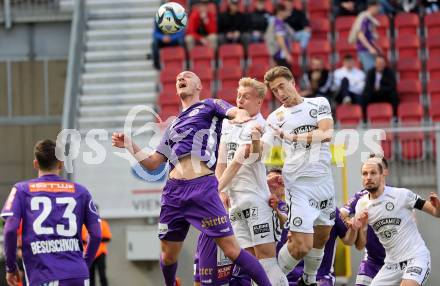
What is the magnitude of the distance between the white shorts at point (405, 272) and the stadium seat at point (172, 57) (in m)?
9.07

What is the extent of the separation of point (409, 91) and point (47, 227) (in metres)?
10.9

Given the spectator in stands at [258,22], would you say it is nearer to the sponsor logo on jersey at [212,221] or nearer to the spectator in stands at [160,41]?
the spectator in stands at [160,41]

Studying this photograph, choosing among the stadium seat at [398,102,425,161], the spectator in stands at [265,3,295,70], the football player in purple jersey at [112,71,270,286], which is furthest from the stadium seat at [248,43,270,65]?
the football player in purple jersey at [112,71,270,286]

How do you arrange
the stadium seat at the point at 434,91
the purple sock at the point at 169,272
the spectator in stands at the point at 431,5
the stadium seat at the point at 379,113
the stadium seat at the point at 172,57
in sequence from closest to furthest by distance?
the purple sock at the point at 169,272 < the stadium seat at the point at 379,113 < the stadium seat at the point at 434,91 < the stadium seat at the point at 172,57 < the spectator in stands at the point at 431,5

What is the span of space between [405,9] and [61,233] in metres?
12.9

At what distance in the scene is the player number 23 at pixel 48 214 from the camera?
921 cm

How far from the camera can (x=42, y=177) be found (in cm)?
934

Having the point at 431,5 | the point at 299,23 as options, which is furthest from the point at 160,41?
the point at 431,5

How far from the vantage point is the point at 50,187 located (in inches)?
366

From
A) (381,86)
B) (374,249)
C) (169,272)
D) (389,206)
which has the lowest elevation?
(374,249)

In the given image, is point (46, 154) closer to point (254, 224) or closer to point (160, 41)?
point (254, 224)

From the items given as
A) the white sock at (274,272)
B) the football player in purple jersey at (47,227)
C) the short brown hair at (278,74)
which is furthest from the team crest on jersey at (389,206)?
the football player in purple jersey at (47,227)

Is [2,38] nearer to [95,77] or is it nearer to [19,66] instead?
[19,66]

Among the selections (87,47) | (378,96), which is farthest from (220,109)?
(87,47)
